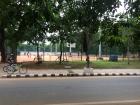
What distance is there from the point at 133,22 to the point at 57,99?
676 centimetres

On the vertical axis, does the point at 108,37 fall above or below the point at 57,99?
above

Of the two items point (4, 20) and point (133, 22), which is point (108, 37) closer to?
point (133, 22)

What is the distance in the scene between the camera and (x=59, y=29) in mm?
36812

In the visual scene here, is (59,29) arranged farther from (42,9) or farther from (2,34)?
(42,9)

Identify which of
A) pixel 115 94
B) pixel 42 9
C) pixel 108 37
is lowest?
pixel 115 94

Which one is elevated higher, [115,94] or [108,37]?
[108,37]

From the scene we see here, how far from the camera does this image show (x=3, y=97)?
47.7 feet

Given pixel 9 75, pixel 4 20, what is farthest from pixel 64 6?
pixel 4 20

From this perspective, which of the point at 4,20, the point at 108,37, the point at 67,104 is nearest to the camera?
the point at 108,37

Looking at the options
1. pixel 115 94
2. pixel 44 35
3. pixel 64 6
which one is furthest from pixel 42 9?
pixel 44 35

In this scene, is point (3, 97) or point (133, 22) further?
point (3, 97)

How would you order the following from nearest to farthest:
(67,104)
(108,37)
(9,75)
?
(108,37) < (67,104) < (9,75)

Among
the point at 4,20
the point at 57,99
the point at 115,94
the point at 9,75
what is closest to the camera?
the point at 57,99

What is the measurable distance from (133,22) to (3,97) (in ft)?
25.8
